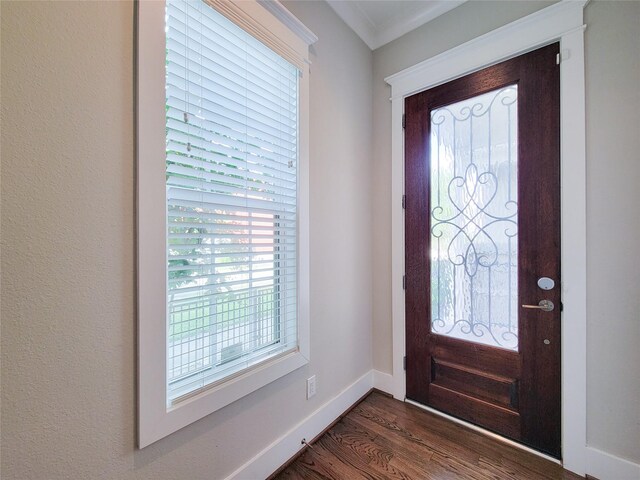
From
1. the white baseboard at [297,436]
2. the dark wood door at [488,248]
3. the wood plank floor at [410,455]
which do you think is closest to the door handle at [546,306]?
the dark wood door at [488,248]

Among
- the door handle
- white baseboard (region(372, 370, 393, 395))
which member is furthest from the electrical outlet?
the door handle

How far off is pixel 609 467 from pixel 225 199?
89.1 inches

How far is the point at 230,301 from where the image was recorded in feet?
3.86

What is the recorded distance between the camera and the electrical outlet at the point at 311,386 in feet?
5.15

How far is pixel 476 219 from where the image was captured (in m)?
1.68

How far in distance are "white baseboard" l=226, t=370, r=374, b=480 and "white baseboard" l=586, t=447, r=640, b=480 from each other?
4.11 feet

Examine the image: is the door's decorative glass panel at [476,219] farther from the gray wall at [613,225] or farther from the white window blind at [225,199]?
the white window blind at [225,199]

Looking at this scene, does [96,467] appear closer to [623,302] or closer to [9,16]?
[9,16]

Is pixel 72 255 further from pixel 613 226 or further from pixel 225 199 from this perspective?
pixel 613 226

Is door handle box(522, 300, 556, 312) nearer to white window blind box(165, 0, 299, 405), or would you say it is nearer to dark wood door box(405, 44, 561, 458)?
→ dark wood door box(405, 44, 561, 458)

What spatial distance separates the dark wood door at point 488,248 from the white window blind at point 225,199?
1.00 m

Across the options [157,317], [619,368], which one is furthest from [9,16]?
[619,368]

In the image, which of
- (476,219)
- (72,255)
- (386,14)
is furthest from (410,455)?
(386,14)

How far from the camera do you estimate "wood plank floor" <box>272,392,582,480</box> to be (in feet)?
4.46
